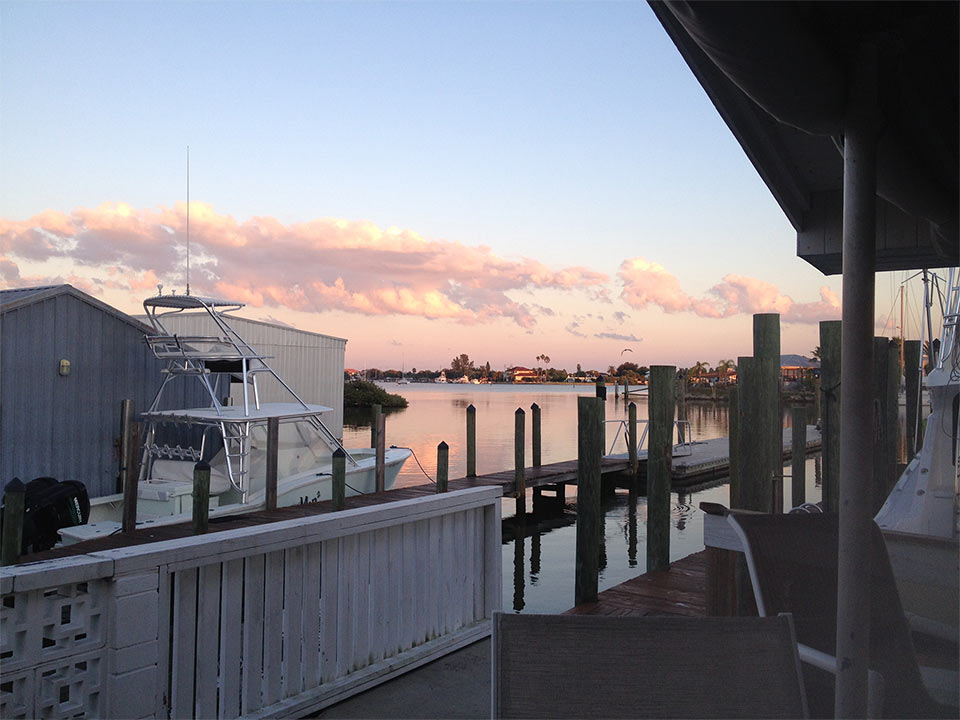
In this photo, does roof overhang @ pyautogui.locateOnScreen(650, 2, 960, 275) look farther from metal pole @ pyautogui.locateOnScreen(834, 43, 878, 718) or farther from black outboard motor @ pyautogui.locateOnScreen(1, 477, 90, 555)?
black outboard motor @ pyautogui.locateOnScreen(1, 477, 90, 555)

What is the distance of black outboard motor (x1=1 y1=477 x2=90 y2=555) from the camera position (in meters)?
8.74

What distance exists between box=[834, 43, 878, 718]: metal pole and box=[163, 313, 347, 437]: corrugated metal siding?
17348 mm

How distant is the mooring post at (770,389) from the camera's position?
177 inches

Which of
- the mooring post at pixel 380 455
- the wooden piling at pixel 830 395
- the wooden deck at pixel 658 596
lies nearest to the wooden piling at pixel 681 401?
the mooring post at pixel 380 455

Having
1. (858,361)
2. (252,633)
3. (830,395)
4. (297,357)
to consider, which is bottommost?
(252,633)

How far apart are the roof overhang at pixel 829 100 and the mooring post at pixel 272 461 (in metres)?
7.31

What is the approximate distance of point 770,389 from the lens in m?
4.53

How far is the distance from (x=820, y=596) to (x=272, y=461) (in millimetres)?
8434

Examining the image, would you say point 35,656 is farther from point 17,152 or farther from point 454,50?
point 454,50

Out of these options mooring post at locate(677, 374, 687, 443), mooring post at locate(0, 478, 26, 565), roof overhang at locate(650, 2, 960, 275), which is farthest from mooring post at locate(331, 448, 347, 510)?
mooring post at locate(677, 374, 687, 443)

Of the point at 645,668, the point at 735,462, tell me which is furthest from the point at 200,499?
the point at 645,668

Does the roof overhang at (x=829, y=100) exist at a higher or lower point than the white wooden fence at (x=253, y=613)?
higher

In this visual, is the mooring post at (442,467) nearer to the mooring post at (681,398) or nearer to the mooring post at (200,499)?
the mooring post at (200,499)

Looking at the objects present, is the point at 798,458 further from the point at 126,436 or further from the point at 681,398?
the point at 681,398
